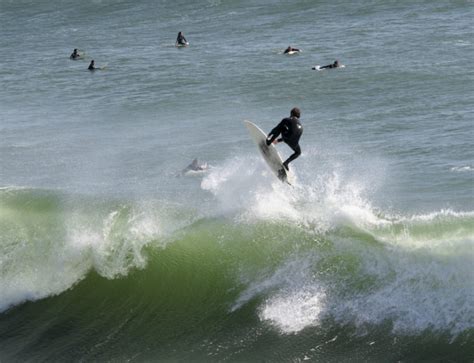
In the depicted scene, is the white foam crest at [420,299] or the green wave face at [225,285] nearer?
the white foam crest at [420,299]

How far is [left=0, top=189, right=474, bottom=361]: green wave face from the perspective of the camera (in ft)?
40.4

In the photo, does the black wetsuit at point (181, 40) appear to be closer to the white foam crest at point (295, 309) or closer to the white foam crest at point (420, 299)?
the white foam crest at point (295, 309)

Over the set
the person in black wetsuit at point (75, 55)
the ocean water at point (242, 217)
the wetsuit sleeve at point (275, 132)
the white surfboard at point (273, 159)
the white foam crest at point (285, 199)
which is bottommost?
the person in black wetsuit at point (75, 55)

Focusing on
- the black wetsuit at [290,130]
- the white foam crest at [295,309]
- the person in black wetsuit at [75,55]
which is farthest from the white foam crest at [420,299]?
the person in black wetsuit at [75,55]

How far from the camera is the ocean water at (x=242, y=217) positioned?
1259 centimetres

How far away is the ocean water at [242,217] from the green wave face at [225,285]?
0.03m

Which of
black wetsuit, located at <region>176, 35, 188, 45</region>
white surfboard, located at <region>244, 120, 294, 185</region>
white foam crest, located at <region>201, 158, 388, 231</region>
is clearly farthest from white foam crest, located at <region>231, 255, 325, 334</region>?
black wetsuit, located at <region>176, 35, 188, 45</region>

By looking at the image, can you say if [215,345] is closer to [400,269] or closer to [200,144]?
[400,269]

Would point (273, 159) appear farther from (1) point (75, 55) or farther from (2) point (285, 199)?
(1) point (75, 55)

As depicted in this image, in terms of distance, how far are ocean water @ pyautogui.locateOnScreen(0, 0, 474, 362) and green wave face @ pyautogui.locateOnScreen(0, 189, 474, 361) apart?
0.03 metres

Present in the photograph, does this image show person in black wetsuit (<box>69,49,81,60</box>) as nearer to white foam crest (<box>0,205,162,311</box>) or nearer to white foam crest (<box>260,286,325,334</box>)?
white foam crest (<box>0,205,162,311</box>)

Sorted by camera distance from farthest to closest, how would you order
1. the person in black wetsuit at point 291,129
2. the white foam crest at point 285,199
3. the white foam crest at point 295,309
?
the person in black wetsuit at point 291,129 → the white foam crest at point 285,199 → the white foam crest at point 295,309

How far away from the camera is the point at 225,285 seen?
46.6ft

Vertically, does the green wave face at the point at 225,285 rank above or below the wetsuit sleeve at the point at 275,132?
below
